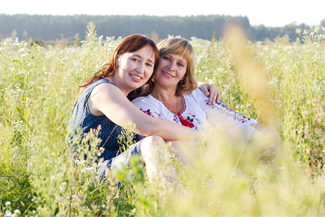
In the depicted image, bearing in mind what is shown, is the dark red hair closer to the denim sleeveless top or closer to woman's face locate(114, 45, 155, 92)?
woman's face locate(114, 45, 155, 92)

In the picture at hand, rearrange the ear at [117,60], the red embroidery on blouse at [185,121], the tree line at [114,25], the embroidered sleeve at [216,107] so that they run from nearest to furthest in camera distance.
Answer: the ear at [117,60]
the red embroidery on blouse at [185,121]
the embroidered sleeve at [216,107]
the tree line at [114,25]

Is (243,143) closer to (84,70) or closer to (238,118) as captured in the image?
Answer: (238,118)

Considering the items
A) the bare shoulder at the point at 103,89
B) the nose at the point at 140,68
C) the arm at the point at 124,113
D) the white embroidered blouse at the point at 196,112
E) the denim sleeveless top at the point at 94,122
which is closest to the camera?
the arm at the point at 124,113

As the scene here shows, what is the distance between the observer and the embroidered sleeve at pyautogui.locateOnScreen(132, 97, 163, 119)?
8.86 feet

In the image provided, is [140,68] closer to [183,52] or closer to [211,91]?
[183,52]

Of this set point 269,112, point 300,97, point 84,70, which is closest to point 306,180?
point 300,97

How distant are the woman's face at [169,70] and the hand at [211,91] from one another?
42 cm

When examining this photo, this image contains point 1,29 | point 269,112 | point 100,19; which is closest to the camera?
point 269,112

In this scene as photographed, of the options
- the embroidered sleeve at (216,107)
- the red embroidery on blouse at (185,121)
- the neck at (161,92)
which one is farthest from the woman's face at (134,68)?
the embroidered sleeve at (216,107)

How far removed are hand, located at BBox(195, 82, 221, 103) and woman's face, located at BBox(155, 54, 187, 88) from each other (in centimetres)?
42

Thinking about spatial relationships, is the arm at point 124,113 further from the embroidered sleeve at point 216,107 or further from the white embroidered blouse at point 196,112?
the embroidered sleeve at point 216,107

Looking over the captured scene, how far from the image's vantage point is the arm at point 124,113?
211 centimetres

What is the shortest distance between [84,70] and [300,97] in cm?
282

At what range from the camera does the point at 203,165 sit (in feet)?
4.00
